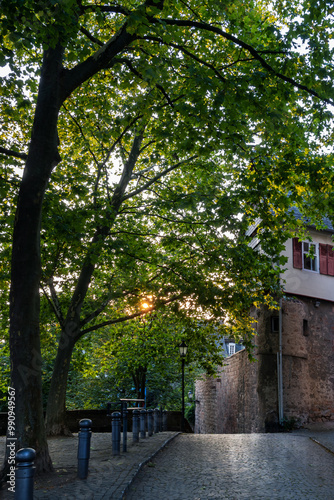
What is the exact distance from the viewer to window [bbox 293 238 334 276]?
19922 mm

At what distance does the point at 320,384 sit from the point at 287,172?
41.9 feet

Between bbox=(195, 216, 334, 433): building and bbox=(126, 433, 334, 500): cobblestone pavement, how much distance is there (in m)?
6.86

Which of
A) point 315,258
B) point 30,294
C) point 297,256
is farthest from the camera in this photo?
point 315,258

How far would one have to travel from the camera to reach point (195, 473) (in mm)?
7770

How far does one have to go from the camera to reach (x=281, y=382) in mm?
18531

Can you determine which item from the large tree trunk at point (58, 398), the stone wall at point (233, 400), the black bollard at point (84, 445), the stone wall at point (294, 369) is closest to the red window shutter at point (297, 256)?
the stone wall at point (294, 369)

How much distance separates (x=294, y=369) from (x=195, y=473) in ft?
39.4

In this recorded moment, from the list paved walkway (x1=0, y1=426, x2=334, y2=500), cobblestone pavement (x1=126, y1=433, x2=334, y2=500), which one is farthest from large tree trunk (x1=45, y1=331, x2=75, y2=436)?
cobblestone pavement (x1=126, y1=433, x2=334, y2=500)

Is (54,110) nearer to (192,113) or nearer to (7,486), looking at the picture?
(192,113)

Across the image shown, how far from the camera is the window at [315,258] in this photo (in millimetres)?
19922

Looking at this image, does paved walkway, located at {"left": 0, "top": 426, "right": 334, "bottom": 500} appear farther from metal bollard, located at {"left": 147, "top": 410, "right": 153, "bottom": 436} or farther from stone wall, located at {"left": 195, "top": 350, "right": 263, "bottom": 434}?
stone wall, located at {"left": 195, "top": 350, "right": 263, "bottom": 434}

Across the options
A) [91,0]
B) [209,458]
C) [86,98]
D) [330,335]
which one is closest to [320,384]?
[330,335]

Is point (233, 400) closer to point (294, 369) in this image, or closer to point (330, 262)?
point (294, 369)

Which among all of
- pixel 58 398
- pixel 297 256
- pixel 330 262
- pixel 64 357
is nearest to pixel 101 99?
pixel 64 357
